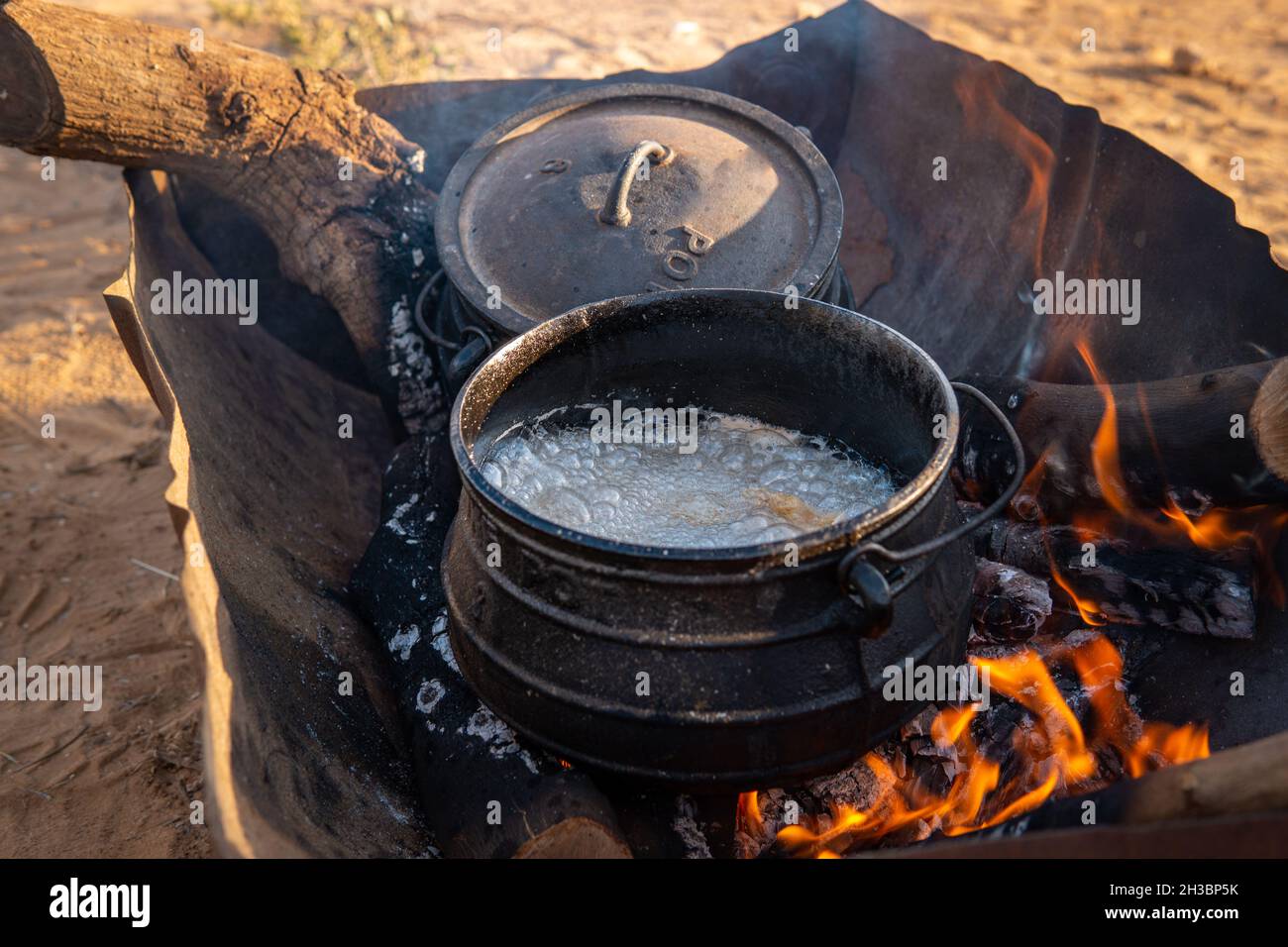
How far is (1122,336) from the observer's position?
348 centimetres

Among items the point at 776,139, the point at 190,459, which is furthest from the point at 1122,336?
the point at 190,459

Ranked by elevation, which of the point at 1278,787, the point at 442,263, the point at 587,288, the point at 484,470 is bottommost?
the point at 1278,787

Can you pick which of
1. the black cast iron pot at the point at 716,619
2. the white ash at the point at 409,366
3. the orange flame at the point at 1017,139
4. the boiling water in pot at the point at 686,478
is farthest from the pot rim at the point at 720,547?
the orange flame at the point at 1017,139

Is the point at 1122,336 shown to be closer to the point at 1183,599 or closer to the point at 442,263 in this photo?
the point at 1183,599

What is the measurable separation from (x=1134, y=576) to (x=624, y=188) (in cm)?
197

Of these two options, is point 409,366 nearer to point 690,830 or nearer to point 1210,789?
point 690,830

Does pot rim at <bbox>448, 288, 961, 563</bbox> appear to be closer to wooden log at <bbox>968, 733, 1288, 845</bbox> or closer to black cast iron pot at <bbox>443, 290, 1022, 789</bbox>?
black cast iron pot at <bbox>443, 290, 1022, 789</bbox>

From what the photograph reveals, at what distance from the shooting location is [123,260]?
6.73 meters

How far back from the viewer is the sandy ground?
3.17m

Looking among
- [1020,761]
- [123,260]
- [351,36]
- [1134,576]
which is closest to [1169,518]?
[1134,576]

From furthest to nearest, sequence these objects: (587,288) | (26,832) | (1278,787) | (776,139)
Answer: (776,139) → (587,288) → (26,832) → (1278,787)

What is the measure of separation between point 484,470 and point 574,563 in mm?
718

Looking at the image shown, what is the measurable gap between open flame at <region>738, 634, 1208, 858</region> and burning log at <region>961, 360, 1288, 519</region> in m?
0.54

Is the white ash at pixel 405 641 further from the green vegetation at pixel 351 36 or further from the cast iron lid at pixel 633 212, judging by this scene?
the green vegetation at pixel 351 36
